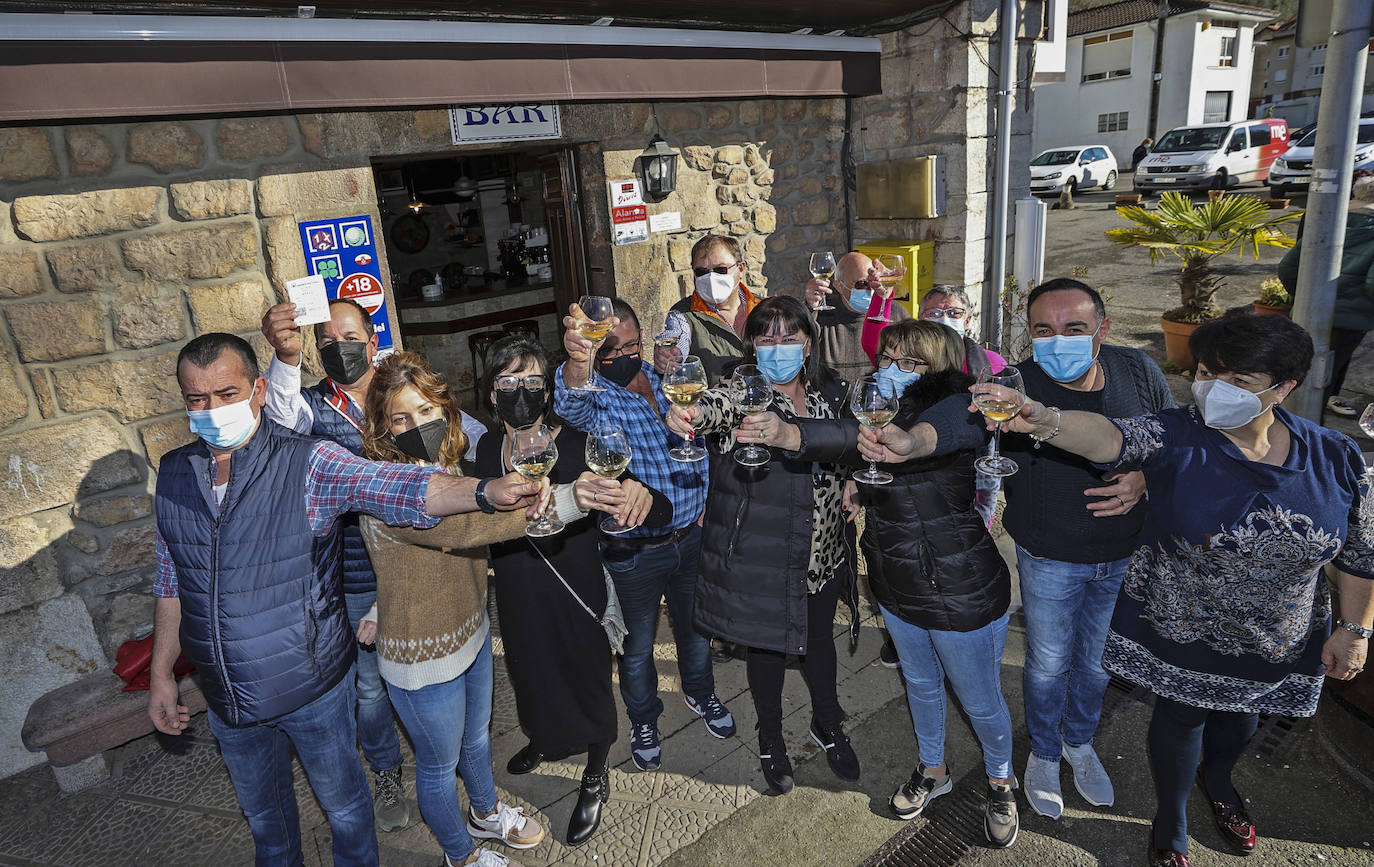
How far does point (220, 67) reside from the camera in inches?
158

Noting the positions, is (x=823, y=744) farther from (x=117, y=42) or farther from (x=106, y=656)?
(x=117, y=42)

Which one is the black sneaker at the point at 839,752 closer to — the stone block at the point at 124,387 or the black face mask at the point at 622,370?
the black face mask at the point at 622,370

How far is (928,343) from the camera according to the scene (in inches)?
112

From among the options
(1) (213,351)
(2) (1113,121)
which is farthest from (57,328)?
(2) (1113,121)

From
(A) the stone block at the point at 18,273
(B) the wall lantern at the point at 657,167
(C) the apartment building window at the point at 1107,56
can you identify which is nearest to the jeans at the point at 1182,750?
(B) the wall lantern at the point at 657,167

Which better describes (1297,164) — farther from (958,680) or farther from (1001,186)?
(958,680)

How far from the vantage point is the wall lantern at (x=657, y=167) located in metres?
5.84

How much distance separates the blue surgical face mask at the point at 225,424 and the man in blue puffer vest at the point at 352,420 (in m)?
0.72

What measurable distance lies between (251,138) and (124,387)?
1.52 m

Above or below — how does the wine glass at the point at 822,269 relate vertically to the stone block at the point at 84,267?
below

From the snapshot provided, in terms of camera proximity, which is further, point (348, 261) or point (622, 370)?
point (348, 261)

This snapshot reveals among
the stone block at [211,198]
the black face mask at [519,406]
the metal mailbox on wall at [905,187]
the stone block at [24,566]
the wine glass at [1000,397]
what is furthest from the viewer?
the metal mailbox on wall at [905,187]

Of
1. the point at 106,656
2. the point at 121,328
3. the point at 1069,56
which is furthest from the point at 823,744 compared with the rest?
the point at 1069,56

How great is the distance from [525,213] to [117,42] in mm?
8742
